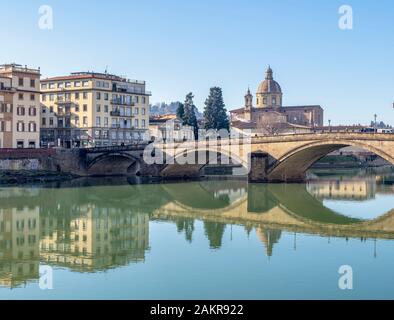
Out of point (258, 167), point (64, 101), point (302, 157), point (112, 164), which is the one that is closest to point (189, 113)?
point (64, 101)

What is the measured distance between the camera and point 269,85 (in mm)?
142875

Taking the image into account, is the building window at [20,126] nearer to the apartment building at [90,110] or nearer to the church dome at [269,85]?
the apartment building at [90,110]

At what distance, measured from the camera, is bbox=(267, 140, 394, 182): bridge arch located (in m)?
52.1

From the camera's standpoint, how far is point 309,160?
62.0m

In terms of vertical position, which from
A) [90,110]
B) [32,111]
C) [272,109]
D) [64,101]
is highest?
[272,109]

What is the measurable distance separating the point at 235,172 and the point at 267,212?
4214 centimetres

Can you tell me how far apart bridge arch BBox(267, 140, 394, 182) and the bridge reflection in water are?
1898 mm

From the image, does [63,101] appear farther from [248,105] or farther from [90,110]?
[248,105]

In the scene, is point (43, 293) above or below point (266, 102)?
below

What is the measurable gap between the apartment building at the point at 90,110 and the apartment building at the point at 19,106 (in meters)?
11.0

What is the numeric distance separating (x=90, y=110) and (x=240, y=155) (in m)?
32.3

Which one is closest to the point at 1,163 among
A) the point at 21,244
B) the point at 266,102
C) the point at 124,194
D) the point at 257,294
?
the point at 124,194

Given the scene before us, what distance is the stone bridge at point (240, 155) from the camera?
53.2 meters

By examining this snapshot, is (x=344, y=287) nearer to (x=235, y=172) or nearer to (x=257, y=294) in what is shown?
(x=257, y=294)
